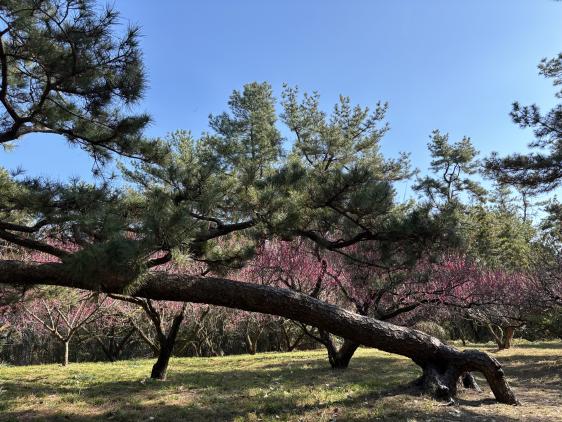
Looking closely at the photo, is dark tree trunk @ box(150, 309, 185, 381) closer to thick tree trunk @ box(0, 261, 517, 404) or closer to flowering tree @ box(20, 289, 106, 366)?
thick tree trunk @ box(0, 261, 517, 404)

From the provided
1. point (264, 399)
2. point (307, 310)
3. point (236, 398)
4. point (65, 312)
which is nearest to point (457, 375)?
point (307, 310)

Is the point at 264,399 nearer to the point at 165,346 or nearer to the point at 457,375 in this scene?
the point at 457,375

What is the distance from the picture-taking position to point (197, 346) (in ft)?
61.3

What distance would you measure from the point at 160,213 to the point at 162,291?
107 cm

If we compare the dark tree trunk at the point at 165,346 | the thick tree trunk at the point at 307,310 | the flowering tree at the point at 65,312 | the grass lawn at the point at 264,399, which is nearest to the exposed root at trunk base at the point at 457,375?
the thick tree trunk at the point at 307,310

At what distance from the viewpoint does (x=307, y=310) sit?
484 centimetres

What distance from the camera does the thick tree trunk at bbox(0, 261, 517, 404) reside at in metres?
4.07

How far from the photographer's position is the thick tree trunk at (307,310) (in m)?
4.07

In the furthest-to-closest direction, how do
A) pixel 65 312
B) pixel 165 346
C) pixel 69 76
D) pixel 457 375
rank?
1. pixel 65 312
2. pixel 165 346
3. pixel 457 375
4. pixel 69 76

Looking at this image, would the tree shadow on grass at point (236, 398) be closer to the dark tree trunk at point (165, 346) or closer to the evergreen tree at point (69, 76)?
the dark tree trunk at point (165, 346)

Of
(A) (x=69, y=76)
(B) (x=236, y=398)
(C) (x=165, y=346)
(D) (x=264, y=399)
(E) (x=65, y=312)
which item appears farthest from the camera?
(E) (x=65, y=312)

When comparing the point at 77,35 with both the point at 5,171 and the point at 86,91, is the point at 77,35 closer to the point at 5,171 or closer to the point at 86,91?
the point at 86,91

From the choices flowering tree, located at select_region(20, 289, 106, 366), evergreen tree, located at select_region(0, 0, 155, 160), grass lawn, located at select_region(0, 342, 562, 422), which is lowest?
grass lawn, located at select_region(0, 342, 562, 422)

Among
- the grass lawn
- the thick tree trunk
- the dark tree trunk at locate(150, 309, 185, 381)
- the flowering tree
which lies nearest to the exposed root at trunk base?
the thick tree trunk
